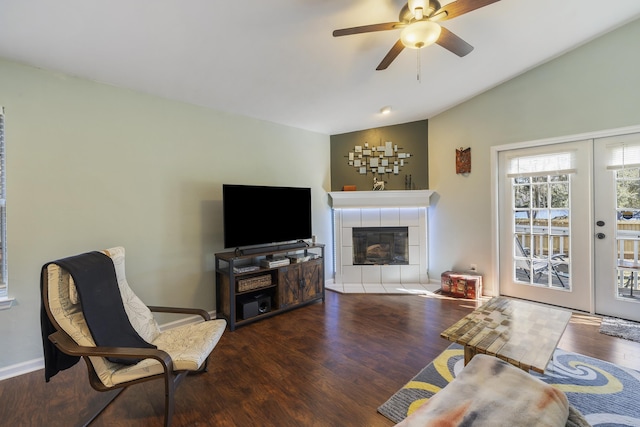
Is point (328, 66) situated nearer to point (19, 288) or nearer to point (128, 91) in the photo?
point (128, 91)

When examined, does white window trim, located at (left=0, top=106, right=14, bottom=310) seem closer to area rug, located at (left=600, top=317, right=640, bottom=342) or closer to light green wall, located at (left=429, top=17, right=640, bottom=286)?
light green wall, located at (left=429, top=17, right=640, bottom=286)

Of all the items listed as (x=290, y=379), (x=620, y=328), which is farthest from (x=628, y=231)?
(x=290, y=379)

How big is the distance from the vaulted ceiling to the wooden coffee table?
236cm

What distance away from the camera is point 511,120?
360 cm

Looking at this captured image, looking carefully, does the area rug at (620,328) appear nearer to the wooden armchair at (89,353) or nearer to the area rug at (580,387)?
the area rug at (580,387)

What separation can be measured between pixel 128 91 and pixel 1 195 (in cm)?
129

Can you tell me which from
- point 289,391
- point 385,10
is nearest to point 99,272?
point 289,391

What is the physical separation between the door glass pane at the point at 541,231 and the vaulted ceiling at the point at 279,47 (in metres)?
1.43

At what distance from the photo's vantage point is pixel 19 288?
85.4 inches

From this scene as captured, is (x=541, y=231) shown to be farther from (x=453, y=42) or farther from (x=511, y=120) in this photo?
(x=453, y=42)

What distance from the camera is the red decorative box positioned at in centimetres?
375

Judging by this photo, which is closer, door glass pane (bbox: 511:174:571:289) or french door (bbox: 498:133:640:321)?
french door (bbox: 498:133:640:321)

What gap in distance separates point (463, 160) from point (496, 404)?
3.72 m

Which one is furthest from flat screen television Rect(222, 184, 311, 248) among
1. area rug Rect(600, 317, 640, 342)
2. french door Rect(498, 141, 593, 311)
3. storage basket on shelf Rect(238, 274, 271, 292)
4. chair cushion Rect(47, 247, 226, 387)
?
area rug Rect(600, 317, 640, 342)
